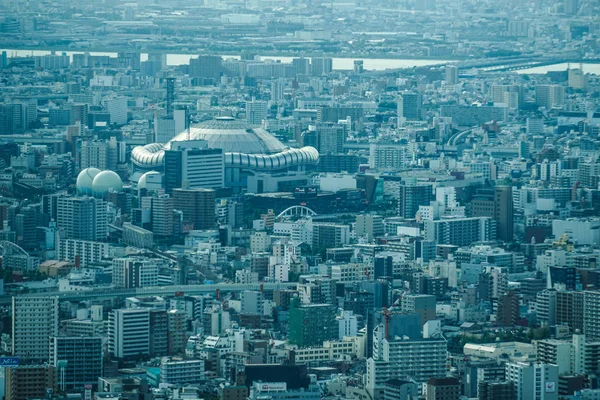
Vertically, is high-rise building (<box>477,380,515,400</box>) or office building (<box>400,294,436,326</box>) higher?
high-rise building (<box>477,380,515,400</box>)

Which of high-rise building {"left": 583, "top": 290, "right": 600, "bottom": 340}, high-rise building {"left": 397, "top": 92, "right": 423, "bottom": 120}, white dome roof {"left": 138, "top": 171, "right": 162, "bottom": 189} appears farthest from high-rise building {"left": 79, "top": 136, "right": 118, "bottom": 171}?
high-rise building {"left": 583, "top": 290, "right": 600, "bottom": 340}

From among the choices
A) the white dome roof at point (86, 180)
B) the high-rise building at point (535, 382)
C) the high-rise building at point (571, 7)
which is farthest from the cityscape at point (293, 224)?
the high-rise building at point (571, 7)

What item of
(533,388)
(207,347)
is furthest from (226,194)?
(533,388)

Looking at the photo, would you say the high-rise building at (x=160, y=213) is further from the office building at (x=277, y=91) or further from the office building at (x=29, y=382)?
the office building at (x=277, y=91)

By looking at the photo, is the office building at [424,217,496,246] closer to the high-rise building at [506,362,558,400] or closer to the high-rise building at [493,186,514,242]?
the high-rise building at [493,186,514,242]

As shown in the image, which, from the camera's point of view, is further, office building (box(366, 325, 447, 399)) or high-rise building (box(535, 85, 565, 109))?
high-rise building (box(535, 85, 565, 109))

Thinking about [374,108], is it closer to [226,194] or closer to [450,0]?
[226,194]

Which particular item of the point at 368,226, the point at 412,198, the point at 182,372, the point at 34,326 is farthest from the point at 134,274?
the point at 412,198
